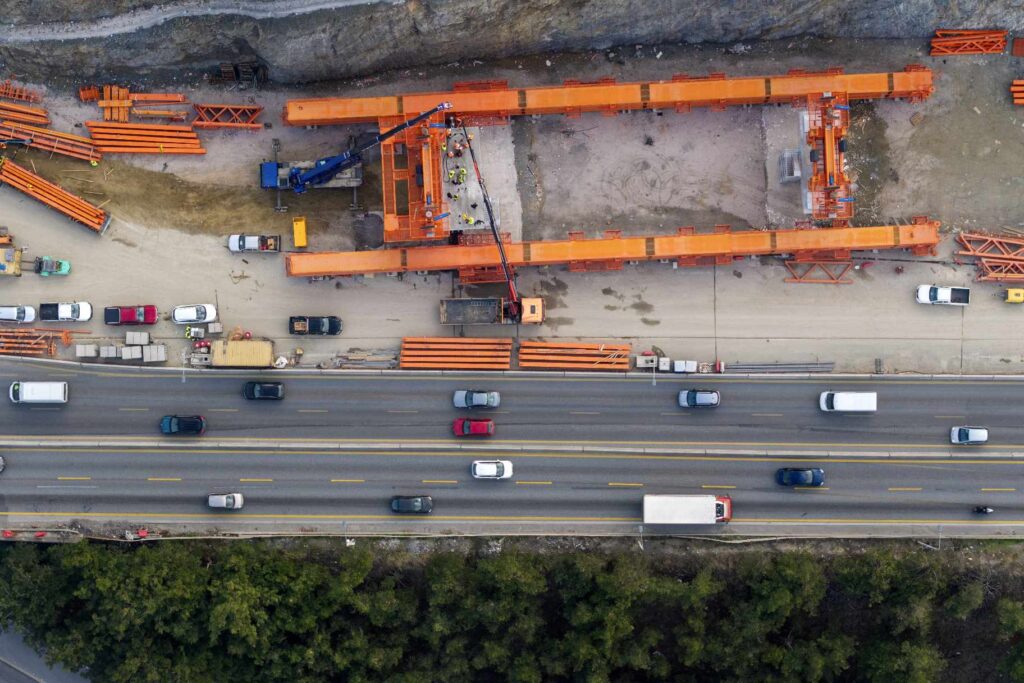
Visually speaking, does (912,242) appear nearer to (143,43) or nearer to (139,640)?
(143,43)

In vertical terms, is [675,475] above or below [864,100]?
below

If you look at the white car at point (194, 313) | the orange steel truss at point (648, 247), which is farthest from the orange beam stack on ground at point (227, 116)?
the white car at point (194, 313)

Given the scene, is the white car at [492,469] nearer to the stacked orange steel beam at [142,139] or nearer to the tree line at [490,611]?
the tree line at [490,611]

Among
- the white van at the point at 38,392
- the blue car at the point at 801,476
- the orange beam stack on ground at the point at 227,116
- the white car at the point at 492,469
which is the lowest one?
the blue car at the point at 801,476

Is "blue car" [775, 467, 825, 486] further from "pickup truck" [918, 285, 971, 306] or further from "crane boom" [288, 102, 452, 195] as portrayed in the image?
"crane boom" [288, 102, 452, 195]

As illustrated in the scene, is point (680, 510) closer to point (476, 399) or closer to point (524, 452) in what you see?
point (524, 452)

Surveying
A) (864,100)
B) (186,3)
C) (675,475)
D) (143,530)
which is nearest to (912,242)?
(864,100)

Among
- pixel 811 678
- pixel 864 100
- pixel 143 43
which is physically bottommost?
pixel 811 678

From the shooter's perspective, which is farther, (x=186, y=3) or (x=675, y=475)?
(x=675, y=475)
